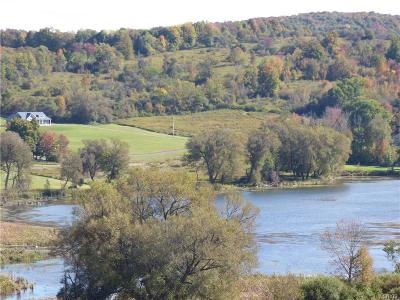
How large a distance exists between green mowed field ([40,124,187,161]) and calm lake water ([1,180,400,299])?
1032 inches

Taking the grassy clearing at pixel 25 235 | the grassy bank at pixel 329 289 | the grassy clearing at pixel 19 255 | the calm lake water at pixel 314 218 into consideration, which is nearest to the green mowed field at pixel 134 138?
the calm lake water at pixel 314 218

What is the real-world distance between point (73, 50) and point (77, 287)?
15347 cm

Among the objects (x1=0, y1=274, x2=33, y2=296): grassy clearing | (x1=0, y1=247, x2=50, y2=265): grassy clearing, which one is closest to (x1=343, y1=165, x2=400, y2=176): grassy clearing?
(x1=0, y1=247, x2=50, y2=265): grassy clearing

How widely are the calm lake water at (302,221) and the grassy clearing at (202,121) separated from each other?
126 feet

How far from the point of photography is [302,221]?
65875 mm

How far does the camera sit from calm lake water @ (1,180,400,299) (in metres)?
48.2

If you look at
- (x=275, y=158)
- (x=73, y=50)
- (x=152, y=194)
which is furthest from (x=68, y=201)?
(x=73, y=50)

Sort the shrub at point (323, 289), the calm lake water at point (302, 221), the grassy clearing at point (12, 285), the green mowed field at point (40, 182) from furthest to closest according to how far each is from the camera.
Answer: the green mowed field at point (40, 182), the calm lake water at point (302, 221), the grassy clearing at point (12, 285), the shrub at point (323, 289)

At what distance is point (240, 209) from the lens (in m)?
46.6

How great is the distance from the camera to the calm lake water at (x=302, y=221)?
48.2 m

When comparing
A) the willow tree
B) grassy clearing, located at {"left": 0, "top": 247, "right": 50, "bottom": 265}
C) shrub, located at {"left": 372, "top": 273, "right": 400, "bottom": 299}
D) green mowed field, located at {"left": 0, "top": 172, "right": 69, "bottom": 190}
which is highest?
the willow tree

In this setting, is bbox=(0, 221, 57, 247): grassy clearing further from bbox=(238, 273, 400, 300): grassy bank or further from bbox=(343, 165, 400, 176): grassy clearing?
bbox=(343, 165, 400, 176): grassy clearing

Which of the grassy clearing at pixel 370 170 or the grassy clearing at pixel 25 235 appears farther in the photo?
the grassy clearing at pixel 370 170

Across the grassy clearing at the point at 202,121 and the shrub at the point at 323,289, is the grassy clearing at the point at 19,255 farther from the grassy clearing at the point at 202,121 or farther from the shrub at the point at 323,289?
the grassy clearing at the point at 202,121
